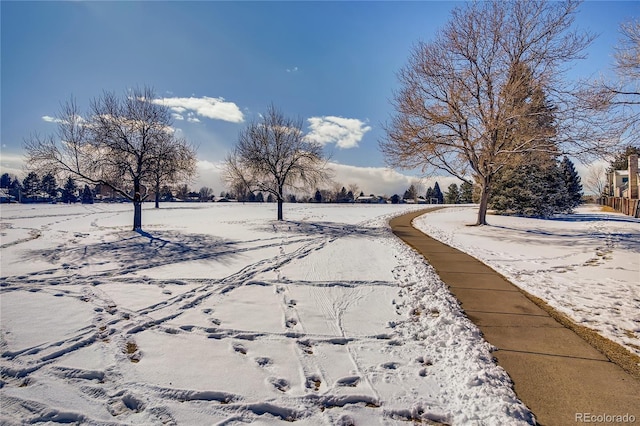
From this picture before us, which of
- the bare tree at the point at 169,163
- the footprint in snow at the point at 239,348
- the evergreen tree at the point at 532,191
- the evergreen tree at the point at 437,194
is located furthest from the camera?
the evergreen tree at the point at 437,194

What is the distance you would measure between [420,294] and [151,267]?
7026 mm

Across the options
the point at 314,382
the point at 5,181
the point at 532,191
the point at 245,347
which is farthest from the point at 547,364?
the point at 5,181

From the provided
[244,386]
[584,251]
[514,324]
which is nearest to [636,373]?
[514,324]

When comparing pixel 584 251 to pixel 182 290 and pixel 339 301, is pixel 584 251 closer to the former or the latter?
pixel 339 301

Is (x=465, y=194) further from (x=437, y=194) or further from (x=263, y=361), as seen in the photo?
(x=263, y=361)

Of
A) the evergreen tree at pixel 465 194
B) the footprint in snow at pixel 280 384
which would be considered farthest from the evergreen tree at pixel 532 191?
the evergreen tree at pixel 465 194

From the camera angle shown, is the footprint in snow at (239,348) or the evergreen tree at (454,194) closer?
the footprint in snow at (239,348)

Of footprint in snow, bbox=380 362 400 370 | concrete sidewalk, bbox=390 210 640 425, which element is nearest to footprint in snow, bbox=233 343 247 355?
footprint in snow, bbox=380 362 400 370

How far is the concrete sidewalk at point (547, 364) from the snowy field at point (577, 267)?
65 cm

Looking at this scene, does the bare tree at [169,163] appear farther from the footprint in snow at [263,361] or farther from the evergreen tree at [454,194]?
the evergreen tree at [454,194]

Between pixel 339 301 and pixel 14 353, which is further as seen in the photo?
pixel 339 301

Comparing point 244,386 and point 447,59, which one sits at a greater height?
point 447,59

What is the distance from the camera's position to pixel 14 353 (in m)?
3.77

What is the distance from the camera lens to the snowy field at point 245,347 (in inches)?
112
